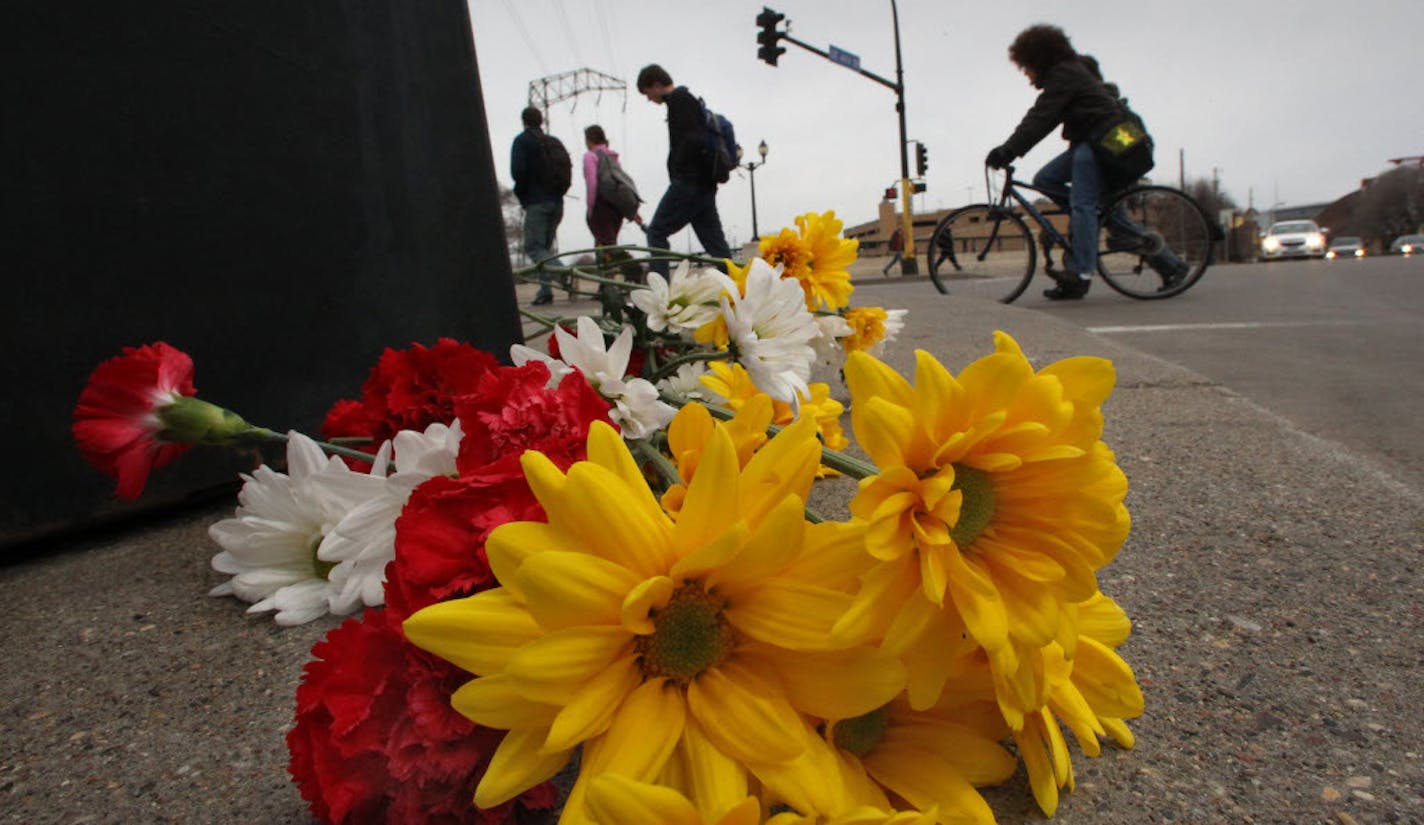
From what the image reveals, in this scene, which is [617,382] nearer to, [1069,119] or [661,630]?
[661,630]

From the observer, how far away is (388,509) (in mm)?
818

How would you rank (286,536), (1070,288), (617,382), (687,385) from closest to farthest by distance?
(617,382)
(286,536)
(687,385)
(1070,288)

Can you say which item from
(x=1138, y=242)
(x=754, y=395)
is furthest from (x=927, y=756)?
(x=1138, y=242)

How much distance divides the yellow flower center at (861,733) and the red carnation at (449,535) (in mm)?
281

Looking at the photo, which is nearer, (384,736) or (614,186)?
(384,736)

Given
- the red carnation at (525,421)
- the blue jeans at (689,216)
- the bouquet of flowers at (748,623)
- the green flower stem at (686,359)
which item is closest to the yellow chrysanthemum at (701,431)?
the bouquet of flowers at (748,623)

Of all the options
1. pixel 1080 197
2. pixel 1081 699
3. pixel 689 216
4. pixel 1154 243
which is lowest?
pixel 1081 699

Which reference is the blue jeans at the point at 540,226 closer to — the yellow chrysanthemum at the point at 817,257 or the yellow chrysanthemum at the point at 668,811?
the yellow chrysanthemum at the point at 817,257

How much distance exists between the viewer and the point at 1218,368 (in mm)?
3521

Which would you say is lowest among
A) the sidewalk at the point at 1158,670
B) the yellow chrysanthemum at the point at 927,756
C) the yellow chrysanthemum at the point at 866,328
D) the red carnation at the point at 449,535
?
the sidewalk at the point at 1158,670

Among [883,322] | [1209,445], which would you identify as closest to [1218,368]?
[1209,445]

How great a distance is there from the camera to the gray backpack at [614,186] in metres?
7.93

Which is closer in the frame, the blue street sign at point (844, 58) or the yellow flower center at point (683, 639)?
the yellow flower center at point (683, 639)

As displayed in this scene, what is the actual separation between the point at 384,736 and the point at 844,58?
17.2 meters
